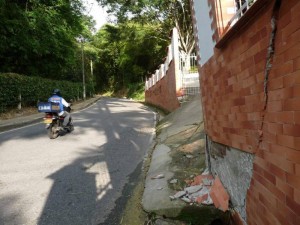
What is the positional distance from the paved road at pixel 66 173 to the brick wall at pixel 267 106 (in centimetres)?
219

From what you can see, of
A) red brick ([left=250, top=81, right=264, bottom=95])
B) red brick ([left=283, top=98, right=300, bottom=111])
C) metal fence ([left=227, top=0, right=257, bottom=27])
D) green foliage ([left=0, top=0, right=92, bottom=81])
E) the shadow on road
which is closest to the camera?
red brick ([left=283, top=98, right=300, bottom=111])

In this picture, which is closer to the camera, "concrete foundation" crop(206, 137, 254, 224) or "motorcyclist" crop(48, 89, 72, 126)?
"concrete foundation" crop(206, 137, 254, 224)

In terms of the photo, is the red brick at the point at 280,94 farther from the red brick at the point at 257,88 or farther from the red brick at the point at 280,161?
the red brick at the point at 280,161

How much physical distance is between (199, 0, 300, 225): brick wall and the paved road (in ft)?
7.18

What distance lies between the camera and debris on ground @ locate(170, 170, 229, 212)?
13.2 feet

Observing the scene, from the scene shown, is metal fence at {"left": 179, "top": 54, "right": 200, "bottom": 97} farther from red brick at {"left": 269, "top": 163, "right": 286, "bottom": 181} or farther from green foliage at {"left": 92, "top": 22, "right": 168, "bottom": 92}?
green foliage at {"left": 92, "top": 22, "right": 168, "bottom": 92}

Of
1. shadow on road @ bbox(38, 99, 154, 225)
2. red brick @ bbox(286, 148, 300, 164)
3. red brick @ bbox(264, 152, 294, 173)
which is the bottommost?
shadow on road @ bbox(38, 99, 154, 225)

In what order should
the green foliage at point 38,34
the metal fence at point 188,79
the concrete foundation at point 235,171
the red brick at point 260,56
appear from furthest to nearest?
the green foliage at point 38,34 → the metal fence at point 188,79 → the concrete foundation at point 235,171 → the red brick at point 260,56

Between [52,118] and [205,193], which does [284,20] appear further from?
[52,118]

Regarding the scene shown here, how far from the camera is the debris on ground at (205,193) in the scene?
4031 millimetres

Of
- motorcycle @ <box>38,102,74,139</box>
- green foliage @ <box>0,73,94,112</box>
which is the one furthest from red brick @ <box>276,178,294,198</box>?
green foliage @ <box>0,73,94,112</box>

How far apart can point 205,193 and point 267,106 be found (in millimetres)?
2059

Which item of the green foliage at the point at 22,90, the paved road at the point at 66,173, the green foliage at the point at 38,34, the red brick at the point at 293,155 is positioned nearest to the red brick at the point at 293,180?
the red brick at the point at 293,155

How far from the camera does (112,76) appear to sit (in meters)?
64.1
